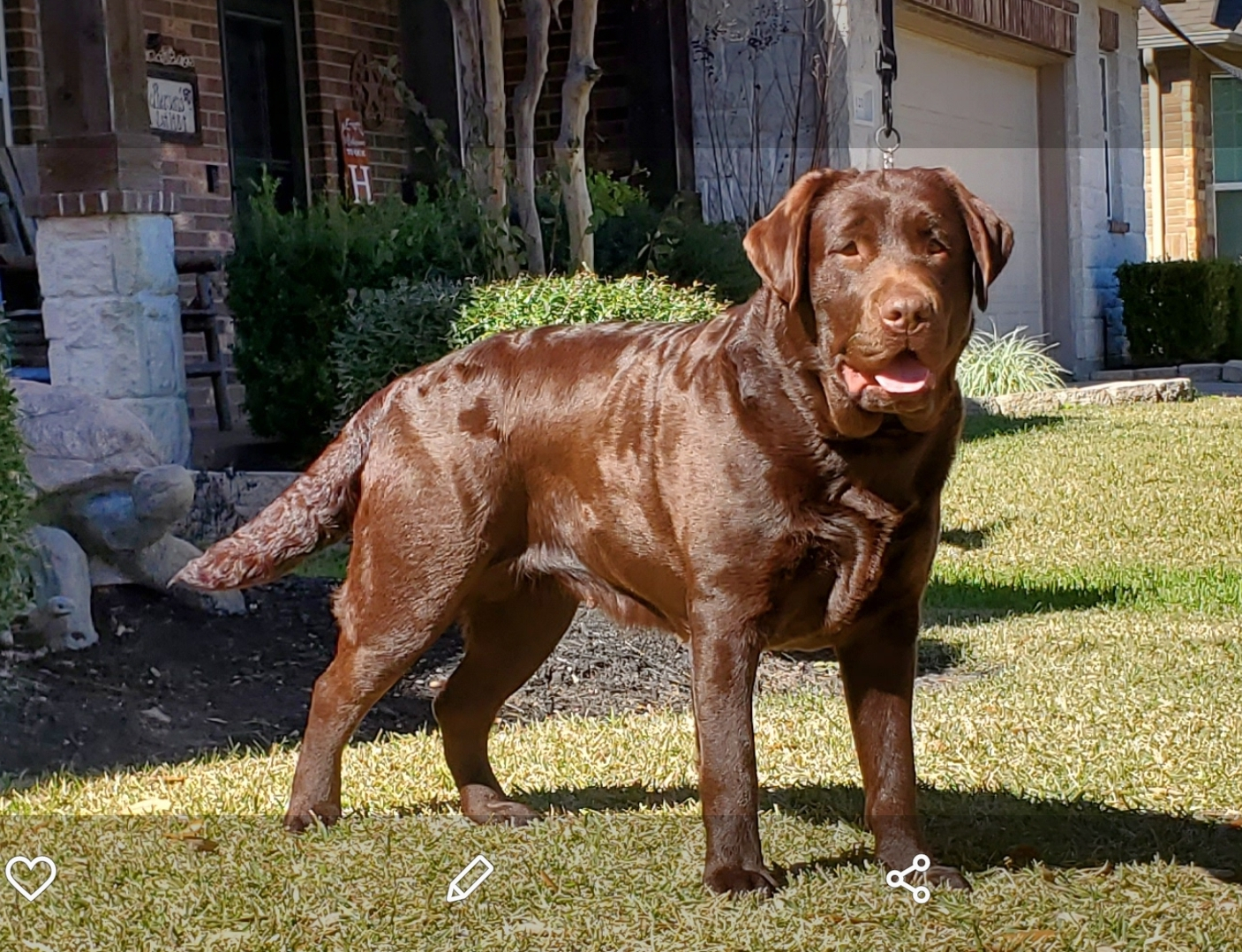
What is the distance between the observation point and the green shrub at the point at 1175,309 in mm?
18562

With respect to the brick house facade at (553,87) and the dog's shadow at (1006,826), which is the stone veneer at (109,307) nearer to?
the brick house facade at (553,87)

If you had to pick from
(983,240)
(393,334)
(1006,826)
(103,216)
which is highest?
(103,216)

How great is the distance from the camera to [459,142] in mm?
13695

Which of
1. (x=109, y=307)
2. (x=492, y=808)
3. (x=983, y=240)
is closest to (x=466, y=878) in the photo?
(x=492, y=808)

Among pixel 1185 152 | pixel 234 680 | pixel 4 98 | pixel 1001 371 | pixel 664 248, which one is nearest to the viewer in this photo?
pixel 234 680

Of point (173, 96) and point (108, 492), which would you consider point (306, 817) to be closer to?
point (108, 492)

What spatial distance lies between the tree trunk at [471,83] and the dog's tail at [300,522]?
5596mm

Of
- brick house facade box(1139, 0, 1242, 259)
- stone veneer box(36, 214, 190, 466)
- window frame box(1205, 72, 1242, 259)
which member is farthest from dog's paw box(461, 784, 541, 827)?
window frame box(1205, 72, 1242, 259)

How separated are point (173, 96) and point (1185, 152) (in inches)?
747

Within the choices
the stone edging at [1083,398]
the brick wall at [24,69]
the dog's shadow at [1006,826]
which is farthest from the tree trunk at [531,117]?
the dog's shadow at [1006,826]

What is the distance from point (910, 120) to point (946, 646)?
9.68m

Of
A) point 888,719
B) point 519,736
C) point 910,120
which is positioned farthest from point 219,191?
point 888,719

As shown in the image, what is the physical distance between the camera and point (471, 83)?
9.52 m

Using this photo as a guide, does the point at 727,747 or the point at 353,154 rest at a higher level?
the point at 353,154
